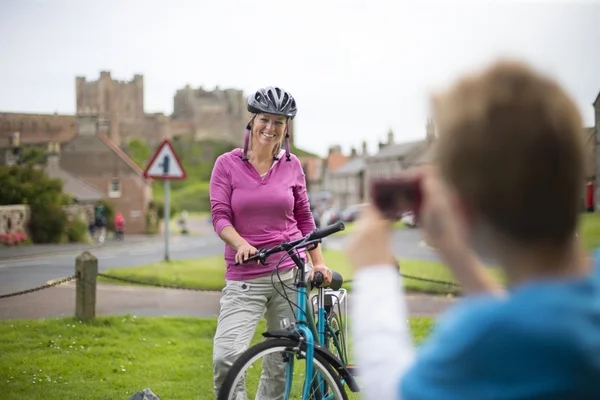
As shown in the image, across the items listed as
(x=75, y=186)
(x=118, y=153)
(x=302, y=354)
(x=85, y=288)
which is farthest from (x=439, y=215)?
(x=118, y=153)

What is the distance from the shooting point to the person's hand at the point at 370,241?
3.33 ft

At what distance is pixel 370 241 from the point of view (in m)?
1.03

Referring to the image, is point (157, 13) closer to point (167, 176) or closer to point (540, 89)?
point (540, 89)

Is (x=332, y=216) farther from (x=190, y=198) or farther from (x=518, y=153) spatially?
(x=190, y=198)

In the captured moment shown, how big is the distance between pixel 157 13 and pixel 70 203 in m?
4.40

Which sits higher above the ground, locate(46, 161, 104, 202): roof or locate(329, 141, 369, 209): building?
locate(46, 161, 104, 202): roof

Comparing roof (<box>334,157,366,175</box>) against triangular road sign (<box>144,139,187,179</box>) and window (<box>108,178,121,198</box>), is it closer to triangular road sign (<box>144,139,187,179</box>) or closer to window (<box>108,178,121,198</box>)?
triangular road sign (<box>144,139,187,179</box>)

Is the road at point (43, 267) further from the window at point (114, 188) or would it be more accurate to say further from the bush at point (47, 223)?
the window at point (114, 188)

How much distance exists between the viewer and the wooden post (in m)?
6.11

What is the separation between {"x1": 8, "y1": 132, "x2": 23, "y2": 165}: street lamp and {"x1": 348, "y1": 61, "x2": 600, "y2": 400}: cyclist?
5788 mm

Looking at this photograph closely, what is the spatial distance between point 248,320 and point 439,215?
→ 2.13m

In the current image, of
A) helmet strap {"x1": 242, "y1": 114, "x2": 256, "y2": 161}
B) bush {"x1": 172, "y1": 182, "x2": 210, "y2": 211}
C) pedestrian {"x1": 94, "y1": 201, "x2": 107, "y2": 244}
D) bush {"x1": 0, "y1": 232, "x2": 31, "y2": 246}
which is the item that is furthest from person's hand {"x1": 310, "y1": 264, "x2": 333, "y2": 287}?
bush {"x1": 172, "y1": 182, "x2": 210, "y2": 211}

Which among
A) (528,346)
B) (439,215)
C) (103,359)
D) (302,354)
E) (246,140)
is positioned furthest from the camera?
(103,359)

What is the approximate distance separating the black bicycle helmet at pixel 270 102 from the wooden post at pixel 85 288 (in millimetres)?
3579
